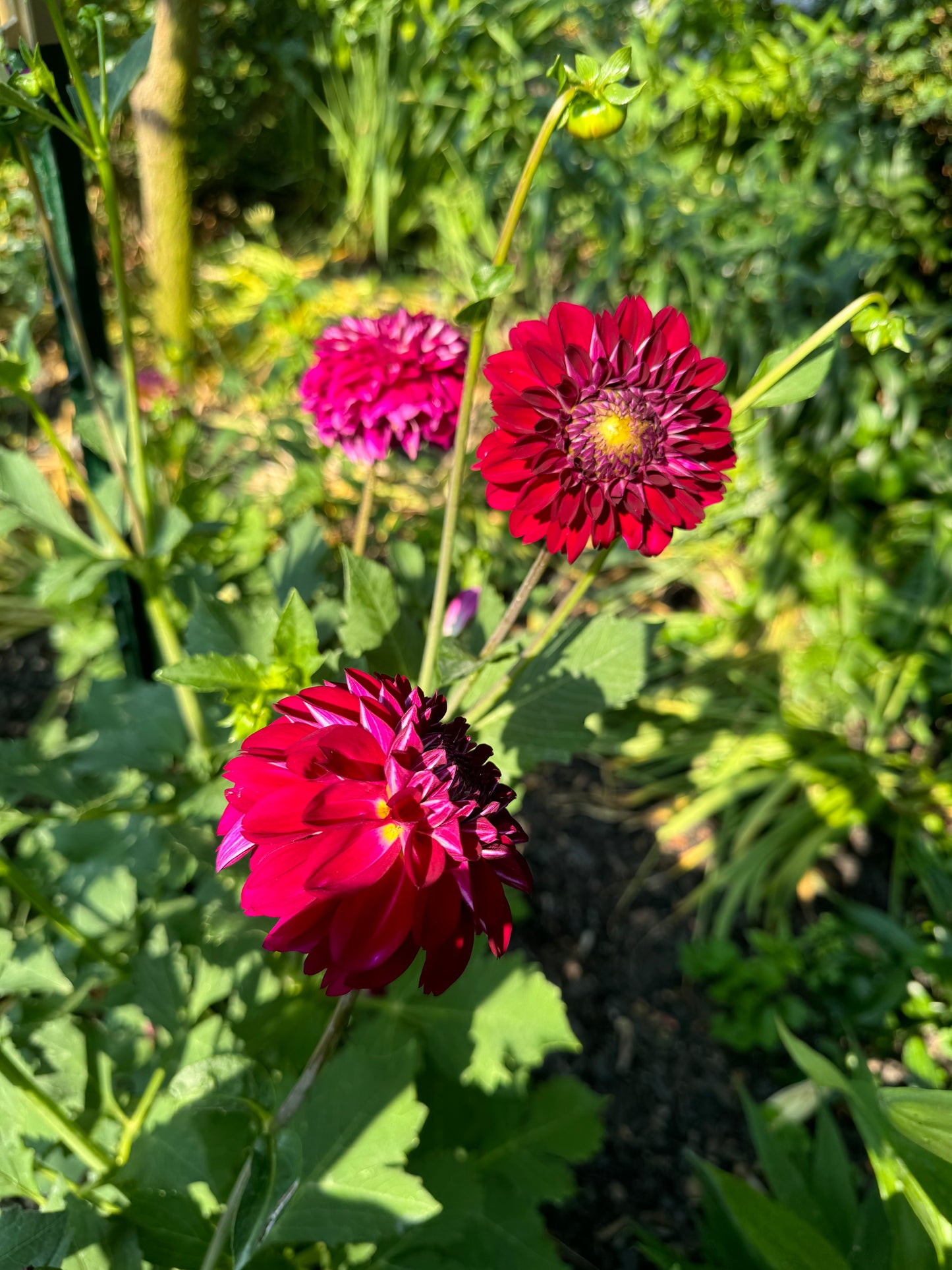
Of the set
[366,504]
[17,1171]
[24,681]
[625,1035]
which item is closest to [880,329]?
[366,504]

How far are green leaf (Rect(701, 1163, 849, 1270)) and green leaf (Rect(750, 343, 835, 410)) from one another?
67 cm

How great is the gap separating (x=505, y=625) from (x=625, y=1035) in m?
0.96

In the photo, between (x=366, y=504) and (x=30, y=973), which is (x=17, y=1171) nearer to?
(x=30, y=973)

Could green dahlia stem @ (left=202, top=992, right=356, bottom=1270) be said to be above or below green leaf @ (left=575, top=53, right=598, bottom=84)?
below

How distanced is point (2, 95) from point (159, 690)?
66 centimetres

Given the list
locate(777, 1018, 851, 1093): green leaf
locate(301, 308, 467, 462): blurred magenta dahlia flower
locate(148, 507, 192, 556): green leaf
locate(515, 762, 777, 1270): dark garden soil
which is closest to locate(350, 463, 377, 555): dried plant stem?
locate(301, 308, 467, 462): blurred magenta dahlia flower

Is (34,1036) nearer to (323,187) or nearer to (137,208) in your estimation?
(137,208)

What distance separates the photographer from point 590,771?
1.65 meters

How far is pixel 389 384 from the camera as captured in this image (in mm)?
750

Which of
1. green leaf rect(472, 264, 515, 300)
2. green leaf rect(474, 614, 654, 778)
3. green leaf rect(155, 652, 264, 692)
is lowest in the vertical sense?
green leaf rect(474, 614, 654, 778)

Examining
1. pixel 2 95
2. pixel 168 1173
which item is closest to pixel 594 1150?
pixel 168 1173

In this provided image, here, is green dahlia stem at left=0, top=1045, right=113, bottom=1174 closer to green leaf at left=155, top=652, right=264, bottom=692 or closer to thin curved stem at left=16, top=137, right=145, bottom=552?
green leaf at left=155, top=652, right=264, bottom=692

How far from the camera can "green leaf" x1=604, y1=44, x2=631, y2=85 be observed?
1.51 ft

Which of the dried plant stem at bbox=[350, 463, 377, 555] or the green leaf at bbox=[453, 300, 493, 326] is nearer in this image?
the green leaf at bbox=[453, 300, 493, 326]
